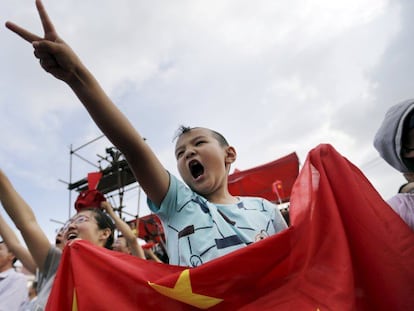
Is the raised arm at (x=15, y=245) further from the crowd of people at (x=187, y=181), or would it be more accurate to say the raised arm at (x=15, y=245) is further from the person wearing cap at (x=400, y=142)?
the person wearing cap at (x=400, y=142)

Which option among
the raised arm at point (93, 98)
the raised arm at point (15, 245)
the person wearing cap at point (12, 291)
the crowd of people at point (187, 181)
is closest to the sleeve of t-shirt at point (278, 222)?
the crowd of people at point (187, 181)

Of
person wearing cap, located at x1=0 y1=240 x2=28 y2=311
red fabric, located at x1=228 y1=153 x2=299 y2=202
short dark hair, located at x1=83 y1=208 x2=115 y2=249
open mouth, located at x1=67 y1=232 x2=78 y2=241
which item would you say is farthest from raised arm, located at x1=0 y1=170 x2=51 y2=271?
red fabric, located at x1=228 y1=153 x2=299 y2=202

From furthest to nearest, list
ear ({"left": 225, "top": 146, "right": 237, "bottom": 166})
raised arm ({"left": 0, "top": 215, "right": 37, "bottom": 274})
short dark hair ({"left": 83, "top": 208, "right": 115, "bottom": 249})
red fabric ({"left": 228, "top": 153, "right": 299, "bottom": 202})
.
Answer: red fabric ({"left": 228, "top": 153, "right": 299, "bottom": 202}) < raised arm ({"left": 0, "top": 215, "right": 37, "bottom": 274}) < short dark hair ({"left": 83, "top": 208, "right": 115, "bottom": 249}) < ear ({"left": 225, "top": 146, "right": 237, "bottom": 166})

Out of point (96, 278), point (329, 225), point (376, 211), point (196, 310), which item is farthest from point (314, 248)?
point (96, 278)

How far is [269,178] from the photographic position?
308 inches

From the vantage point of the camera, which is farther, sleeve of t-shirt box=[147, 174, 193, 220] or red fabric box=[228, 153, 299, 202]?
red fabric box=[228, 153, 299, 202]

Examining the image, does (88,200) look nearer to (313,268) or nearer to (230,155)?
(230,155)

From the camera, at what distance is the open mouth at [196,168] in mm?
1323

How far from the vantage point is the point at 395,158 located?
3.69 feet

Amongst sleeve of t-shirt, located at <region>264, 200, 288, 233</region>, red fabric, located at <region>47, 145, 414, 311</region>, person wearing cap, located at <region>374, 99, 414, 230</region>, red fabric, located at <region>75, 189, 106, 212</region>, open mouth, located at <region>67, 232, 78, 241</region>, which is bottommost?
red fabric, located at <region>47, 145, 414, 311</region>

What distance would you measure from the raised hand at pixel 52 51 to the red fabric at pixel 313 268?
2.08 feet

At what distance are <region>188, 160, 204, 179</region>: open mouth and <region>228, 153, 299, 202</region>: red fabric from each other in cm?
658

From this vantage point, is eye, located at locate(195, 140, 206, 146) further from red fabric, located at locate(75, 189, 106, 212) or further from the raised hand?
red fabric, located at locate(75, 189, 106, 212)

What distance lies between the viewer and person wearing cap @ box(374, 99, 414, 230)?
3.52 ft
